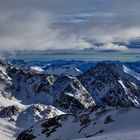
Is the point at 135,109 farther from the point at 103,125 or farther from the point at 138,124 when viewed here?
the point at 138,124

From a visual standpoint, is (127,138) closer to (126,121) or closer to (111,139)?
(111,139)

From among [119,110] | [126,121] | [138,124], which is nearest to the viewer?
[138,124]

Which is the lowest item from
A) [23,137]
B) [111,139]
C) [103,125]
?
[23,137]

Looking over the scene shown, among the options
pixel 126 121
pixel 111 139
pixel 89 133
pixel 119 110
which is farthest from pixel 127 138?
pixel 119 110

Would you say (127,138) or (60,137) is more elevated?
(127,138)

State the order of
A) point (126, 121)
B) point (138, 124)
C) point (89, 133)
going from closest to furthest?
point (138, 124) → point (126, 121) → point (89, 133)

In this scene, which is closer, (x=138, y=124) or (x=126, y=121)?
(x=138, y=124)

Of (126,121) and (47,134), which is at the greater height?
(126,121)

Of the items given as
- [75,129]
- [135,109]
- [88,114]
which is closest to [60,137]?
[75,129]

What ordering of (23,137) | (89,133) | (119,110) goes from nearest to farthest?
(89,133) < (119,110) < (23,137)
